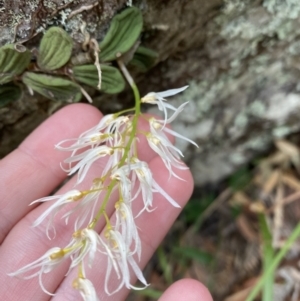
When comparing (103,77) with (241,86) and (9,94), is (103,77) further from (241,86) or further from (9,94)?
(241,86)

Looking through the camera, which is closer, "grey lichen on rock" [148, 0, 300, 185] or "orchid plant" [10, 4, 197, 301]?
"orchid plant" [10, 4, 197, 301]

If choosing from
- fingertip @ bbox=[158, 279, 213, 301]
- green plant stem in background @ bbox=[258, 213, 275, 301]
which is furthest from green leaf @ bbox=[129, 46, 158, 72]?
green plant stem in background @ bbox=[258, 213, 275, 301]

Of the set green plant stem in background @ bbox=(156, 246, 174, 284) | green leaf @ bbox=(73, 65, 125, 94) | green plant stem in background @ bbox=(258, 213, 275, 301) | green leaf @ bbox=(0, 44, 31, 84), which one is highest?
green leaf @ bbox=(0, 44, 31, 84)

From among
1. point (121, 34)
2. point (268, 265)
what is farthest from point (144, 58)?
point (268, 265)

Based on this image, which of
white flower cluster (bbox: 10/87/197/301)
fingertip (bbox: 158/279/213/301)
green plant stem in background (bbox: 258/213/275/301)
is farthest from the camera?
green plant stem in background (bbox: 258/213/275/301)

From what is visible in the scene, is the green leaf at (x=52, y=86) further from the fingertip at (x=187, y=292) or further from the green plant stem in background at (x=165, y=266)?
the green plant stem in background at (x=165, y=266)

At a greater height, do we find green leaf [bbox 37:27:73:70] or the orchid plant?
green leaf [bbox 37:27:73:70]

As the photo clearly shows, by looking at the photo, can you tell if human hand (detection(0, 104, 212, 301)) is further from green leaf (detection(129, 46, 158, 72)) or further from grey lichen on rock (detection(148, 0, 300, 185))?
grey lichen on rock (detection(148, 0, 300, 185))

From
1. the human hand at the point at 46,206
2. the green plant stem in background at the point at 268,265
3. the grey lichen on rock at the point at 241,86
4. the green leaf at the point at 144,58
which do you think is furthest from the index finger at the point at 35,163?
the green plant stem in background at the point at 268,265
